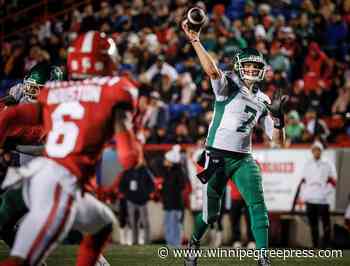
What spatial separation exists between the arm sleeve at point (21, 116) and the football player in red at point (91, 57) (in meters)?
0.30

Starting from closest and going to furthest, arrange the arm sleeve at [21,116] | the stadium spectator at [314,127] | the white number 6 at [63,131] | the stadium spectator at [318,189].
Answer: the white number 6 at [63,131]
the arm sleeve at [21,116]
the stadium spectator at [318,189]
the stadium spectator at [314,127]

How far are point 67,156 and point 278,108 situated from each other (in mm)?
3347

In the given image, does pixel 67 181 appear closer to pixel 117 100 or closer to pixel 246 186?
pixel 117 100

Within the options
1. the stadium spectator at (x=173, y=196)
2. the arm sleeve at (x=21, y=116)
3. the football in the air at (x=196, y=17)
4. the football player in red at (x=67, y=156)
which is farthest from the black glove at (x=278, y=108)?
the stadium spectator at (x=173, y=196)

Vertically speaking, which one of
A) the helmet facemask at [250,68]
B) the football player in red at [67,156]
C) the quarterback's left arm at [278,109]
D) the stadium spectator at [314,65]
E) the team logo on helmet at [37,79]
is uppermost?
the stadium spectator at [314,65]

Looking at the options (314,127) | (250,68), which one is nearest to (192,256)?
(250,68)

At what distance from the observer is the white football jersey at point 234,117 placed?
755cm

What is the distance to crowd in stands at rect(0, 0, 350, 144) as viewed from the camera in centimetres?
1391

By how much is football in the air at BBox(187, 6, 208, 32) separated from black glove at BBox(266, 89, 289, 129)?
1.19m

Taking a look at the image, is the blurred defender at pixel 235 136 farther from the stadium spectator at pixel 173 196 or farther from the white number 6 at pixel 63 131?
the stadium spectator at pixel 173 196

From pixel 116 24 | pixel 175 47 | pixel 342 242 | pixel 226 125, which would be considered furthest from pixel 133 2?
pixel 226 125

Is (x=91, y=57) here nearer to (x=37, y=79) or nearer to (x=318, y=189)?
(x=37, y=79)

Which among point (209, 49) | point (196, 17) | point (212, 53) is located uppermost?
point (209, 49)

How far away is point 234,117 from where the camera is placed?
7.56 metres
